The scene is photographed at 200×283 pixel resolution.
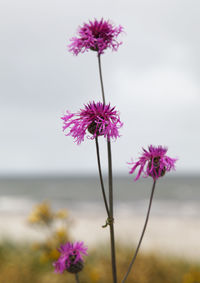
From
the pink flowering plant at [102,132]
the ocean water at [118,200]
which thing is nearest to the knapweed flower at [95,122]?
the pink flowering plant at [102,132]

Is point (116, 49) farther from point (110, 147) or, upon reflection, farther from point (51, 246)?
point (51, 246)

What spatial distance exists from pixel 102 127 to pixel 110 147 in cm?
9

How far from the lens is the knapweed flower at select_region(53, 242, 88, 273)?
163 cm

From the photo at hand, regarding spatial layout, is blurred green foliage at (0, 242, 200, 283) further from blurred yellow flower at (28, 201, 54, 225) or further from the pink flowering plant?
the pink flowering plant

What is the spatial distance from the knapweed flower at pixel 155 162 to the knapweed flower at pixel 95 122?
0.23 metres

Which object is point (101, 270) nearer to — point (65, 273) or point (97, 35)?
point (65, 273)

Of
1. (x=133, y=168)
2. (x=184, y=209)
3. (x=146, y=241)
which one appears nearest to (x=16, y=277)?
(x=133, y=168)

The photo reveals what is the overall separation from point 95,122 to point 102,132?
0.06 meters

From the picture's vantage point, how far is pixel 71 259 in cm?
165

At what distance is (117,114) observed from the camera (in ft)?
4.43

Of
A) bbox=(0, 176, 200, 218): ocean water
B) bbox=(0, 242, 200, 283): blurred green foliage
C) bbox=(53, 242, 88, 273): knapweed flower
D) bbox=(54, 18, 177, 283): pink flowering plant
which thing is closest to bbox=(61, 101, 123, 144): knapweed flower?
bbox=(54, 18, 177, 283): pink flowering plant

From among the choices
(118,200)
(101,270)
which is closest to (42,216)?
(101,270)

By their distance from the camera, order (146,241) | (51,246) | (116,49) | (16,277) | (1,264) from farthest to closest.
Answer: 1. (146,241)
2. (1,264)
3. (16,277)
4. (51,246)
5. (116,49)

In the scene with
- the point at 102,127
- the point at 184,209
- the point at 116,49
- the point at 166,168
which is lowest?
the point at 184,209
